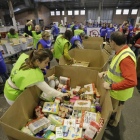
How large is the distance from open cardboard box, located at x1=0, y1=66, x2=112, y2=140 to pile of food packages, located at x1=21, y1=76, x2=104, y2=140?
9 cm

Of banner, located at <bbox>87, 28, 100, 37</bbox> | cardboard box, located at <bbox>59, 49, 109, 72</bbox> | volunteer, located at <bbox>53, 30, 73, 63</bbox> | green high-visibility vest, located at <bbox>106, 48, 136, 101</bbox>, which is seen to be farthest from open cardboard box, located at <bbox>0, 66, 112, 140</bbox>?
banner, located at <bbox>87, 28, 100, 37</bbox>

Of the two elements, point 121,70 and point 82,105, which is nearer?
point 121,70

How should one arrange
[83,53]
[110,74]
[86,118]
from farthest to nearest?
[83,53]
[110,74]
[86,118]

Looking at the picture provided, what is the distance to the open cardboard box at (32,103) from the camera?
905 mm

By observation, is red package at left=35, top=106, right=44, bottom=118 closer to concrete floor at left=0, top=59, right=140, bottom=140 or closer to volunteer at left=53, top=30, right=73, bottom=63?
concrete floor at left=0, top=59, right=140, bottom=140

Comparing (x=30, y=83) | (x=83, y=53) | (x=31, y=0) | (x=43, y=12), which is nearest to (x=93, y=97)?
(x=30, y=83)

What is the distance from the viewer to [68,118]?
4.89ft

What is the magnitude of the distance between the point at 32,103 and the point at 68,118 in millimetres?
555

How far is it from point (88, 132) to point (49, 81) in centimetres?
106

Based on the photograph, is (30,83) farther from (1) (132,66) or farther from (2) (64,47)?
(2) (64,47)

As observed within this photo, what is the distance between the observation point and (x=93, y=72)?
1.92 m

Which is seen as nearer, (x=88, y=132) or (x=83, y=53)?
(x=88, y=132)

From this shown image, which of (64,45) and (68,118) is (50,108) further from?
(64,45)

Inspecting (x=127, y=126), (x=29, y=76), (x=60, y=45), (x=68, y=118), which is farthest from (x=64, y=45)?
→ (x=127, y=126)
